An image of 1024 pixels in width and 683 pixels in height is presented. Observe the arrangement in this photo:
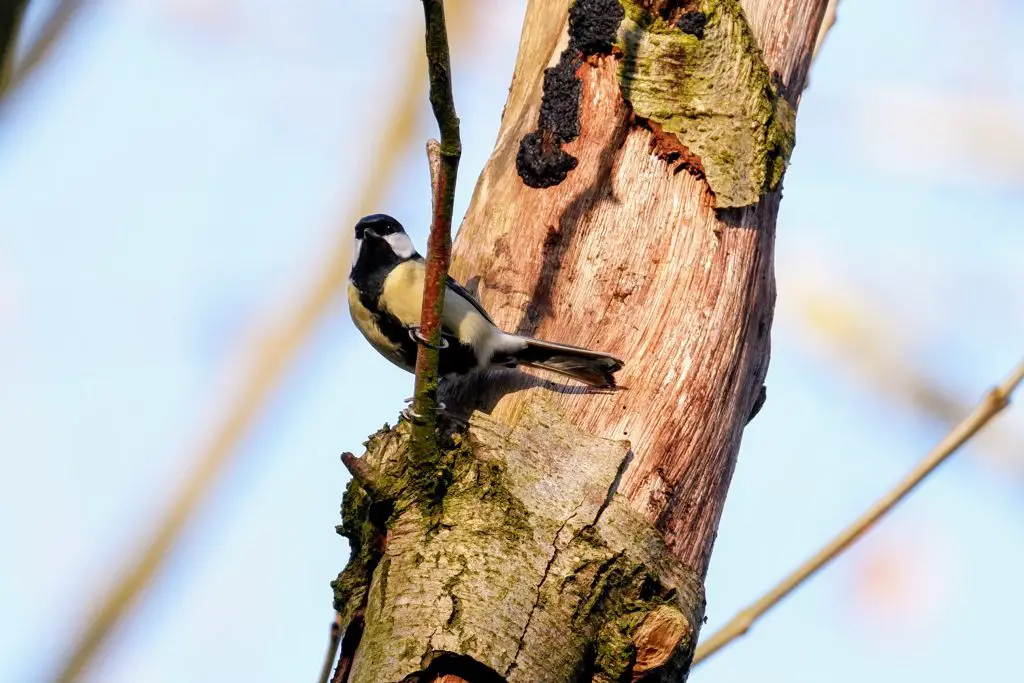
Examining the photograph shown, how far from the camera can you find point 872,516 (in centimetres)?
167

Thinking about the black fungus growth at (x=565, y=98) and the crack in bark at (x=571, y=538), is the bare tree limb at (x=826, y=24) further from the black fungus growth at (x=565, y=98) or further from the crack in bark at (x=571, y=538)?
the crack in bark at (x=571, y=538)

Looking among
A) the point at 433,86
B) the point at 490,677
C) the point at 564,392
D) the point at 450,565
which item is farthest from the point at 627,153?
the point at 490,677

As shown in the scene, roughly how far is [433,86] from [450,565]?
879 millimetres

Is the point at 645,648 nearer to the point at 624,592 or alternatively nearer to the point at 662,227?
the point at 624,592

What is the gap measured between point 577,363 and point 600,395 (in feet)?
0.30

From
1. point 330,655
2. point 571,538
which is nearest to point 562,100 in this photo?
point 571,538

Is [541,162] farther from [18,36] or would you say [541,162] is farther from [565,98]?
[18,36]

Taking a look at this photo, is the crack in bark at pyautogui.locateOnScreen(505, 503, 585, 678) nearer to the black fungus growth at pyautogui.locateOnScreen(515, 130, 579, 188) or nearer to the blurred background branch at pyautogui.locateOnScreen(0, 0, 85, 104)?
the black fungus growth at pyautogui.locateOnScreen(515, 130, 579, 188)

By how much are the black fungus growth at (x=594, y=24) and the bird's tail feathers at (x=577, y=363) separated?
0.81 metres

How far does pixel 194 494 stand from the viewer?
2068 millimetres

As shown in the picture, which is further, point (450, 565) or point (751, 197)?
point (751, 197)

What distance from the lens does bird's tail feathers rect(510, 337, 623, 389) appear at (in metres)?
2.36

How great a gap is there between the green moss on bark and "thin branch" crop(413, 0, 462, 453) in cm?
76

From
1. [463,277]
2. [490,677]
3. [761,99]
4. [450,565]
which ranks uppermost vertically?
[761,99]
